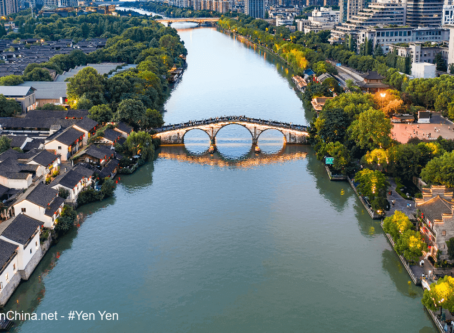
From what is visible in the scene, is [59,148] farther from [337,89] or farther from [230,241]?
[337,89]

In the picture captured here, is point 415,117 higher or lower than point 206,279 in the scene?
higher

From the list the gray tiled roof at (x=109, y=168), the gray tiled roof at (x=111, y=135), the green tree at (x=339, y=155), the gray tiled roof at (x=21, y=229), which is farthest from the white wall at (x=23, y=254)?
the green tree at (x=339, y=155)

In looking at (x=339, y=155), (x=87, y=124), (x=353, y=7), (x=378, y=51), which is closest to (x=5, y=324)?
(x=87, y=124)

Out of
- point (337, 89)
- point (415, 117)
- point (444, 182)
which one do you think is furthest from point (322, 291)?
point (337, 89)

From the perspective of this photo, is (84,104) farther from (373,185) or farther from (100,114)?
(373,185)

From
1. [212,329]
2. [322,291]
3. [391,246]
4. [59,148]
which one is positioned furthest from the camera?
[59,148]

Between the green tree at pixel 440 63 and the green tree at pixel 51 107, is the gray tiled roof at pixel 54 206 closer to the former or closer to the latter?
the green tree at pixel 51 107
